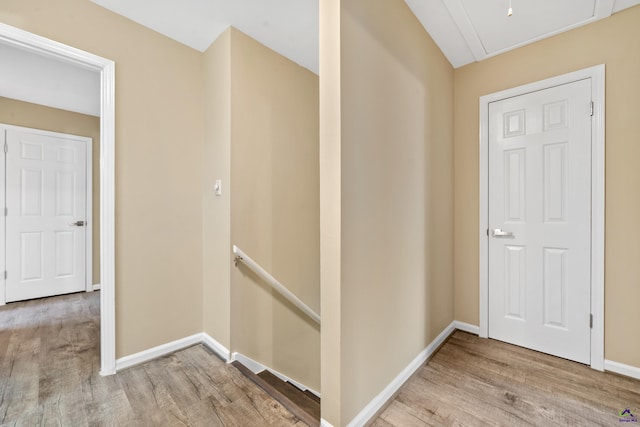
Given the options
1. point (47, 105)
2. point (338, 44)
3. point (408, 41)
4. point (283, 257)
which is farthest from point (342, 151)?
point (47, 105)

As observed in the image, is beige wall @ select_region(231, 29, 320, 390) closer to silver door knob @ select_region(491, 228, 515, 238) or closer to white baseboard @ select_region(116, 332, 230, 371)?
white baseboard @ select_region(116, 332, 230, 371)

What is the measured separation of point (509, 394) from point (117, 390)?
241 cm

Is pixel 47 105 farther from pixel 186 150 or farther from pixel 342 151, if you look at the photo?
pixel 342 151

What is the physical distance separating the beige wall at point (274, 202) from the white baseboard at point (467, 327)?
1356 millimetres

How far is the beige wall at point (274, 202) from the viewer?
81.3 inches

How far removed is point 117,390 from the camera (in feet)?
5.41

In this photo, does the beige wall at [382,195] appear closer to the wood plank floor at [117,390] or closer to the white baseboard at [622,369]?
the wood plank floor at [117,390]

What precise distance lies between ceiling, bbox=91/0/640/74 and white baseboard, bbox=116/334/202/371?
2454 millimetres

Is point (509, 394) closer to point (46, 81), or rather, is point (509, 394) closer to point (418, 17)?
point (418, 17)

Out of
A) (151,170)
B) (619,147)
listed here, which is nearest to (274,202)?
(151,170)

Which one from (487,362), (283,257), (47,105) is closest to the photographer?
(487,362)

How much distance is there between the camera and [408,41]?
1.83m

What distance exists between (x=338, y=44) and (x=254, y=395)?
6.56 feet

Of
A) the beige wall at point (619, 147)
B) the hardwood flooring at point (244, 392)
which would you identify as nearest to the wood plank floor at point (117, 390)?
the hardwood flooring at point (244, 392)
